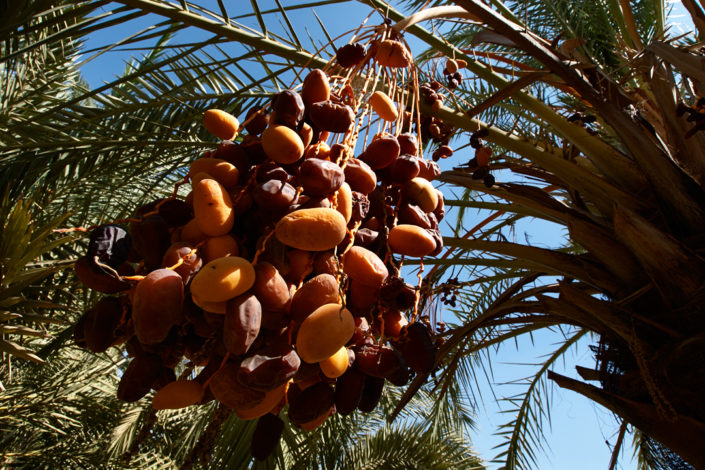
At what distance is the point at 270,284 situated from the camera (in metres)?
0.61

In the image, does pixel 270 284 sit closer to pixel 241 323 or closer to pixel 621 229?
pixel 241 323

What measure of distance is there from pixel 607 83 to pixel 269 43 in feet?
3.45

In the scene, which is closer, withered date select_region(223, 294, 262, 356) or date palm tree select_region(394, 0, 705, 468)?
withered date select_region(223, 294, 262, 356)

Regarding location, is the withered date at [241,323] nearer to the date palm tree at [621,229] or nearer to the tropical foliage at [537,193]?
the tropical foliage at [537,193]

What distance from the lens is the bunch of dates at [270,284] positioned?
59cm

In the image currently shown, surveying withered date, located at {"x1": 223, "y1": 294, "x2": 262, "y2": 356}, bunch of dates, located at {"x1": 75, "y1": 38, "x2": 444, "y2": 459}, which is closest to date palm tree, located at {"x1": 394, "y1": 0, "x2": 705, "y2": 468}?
bunch of dates, located at {"x1": 75, "y1": 38, "x2": 444, "y2": 459}

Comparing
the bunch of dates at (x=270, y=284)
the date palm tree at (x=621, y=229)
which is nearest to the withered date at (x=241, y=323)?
the bunch of dates at (x=270, y=284)

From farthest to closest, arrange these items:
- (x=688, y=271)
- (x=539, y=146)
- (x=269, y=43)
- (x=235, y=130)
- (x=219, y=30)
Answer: (x=539, y=146)
(x=269, y=43)
(x=219, y=30)
(x=688, y=271)
(x=235, y=130)

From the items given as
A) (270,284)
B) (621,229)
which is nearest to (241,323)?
(270,284)

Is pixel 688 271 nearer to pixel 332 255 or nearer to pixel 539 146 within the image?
pixel 539 146

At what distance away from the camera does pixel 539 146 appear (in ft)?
6.06

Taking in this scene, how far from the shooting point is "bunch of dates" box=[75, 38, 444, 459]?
588 mm

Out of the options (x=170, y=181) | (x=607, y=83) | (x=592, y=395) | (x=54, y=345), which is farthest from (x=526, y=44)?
(x=170, y=181)

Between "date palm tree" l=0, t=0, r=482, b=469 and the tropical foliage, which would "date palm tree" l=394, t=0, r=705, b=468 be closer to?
the tropical foliage
